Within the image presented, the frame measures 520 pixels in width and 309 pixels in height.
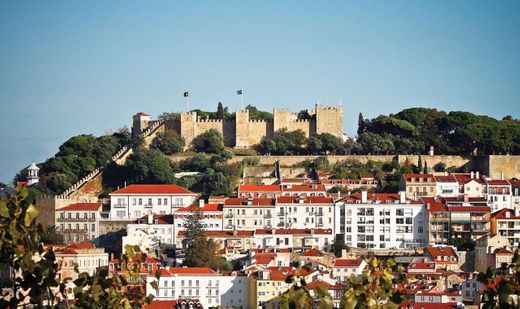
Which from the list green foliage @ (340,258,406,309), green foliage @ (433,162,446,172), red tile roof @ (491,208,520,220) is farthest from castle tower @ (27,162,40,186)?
green foliage @ (340,258,406,309)

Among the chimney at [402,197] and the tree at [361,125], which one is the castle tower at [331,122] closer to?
the tree at [361,125]

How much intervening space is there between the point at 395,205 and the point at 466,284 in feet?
31.5

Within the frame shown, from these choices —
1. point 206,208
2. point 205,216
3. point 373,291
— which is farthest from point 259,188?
point 373,291

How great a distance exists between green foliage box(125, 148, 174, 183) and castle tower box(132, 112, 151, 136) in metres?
6.32

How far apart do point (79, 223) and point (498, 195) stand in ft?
64.8

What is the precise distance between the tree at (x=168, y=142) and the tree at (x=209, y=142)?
0.83 metres

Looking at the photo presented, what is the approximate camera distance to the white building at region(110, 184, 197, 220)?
5556 cm

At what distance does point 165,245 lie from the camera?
52375mm

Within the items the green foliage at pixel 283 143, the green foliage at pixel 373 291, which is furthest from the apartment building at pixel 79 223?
the green foliage at pixel 373 291

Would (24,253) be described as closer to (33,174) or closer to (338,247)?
(338,247)

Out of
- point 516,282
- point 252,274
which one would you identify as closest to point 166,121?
point 252,274

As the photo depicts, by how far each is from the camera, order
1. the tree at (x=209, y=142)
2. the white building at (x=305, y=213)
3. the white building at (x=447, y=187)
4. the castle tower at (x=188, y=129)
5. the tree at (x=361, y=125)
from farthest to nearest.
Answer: the tree at (x=361, y=125) → the castle tower at (x=188, y=129) → the tree at (x=209, y=142) → the white building at (x=447, y=187) → the white building at (x=305, y=213)

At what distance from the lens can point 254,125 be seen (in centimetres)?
6550

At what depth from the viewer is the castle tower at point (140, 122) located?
2662 inches
